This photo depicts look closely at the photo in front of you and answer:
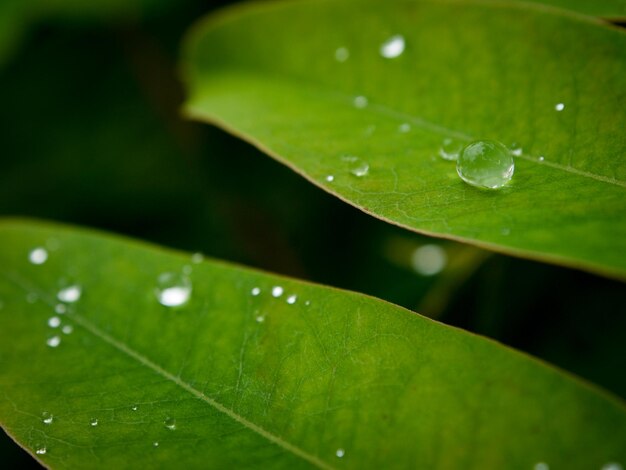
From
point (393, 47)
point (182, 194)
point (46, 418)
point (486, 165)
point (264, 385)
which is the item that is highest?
point (182, 194)

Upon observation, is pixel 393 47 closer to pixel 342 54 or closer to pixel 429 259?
pixel 342 54

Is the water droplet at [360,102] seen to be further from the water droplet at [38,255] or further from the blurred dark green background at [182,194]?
the water droplet at [38,255]

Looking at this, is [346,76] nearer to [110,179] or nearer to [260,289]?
[260,289]

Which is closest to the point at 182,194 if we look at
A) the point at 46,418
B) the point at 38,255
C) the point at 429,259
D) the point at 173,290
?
the point at 429,259

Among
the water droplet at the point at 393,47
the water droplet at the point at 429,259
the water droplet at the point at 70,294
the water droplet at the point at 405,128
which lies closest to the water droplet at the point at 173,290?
the water droplet at the point at 70,294

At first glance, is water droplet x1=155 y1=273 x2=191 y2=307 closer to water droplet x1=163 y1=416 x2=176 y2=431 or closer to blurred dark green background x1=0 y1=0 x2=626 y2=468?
water droplet x1=163 y1=416 x2=176 y2=431
